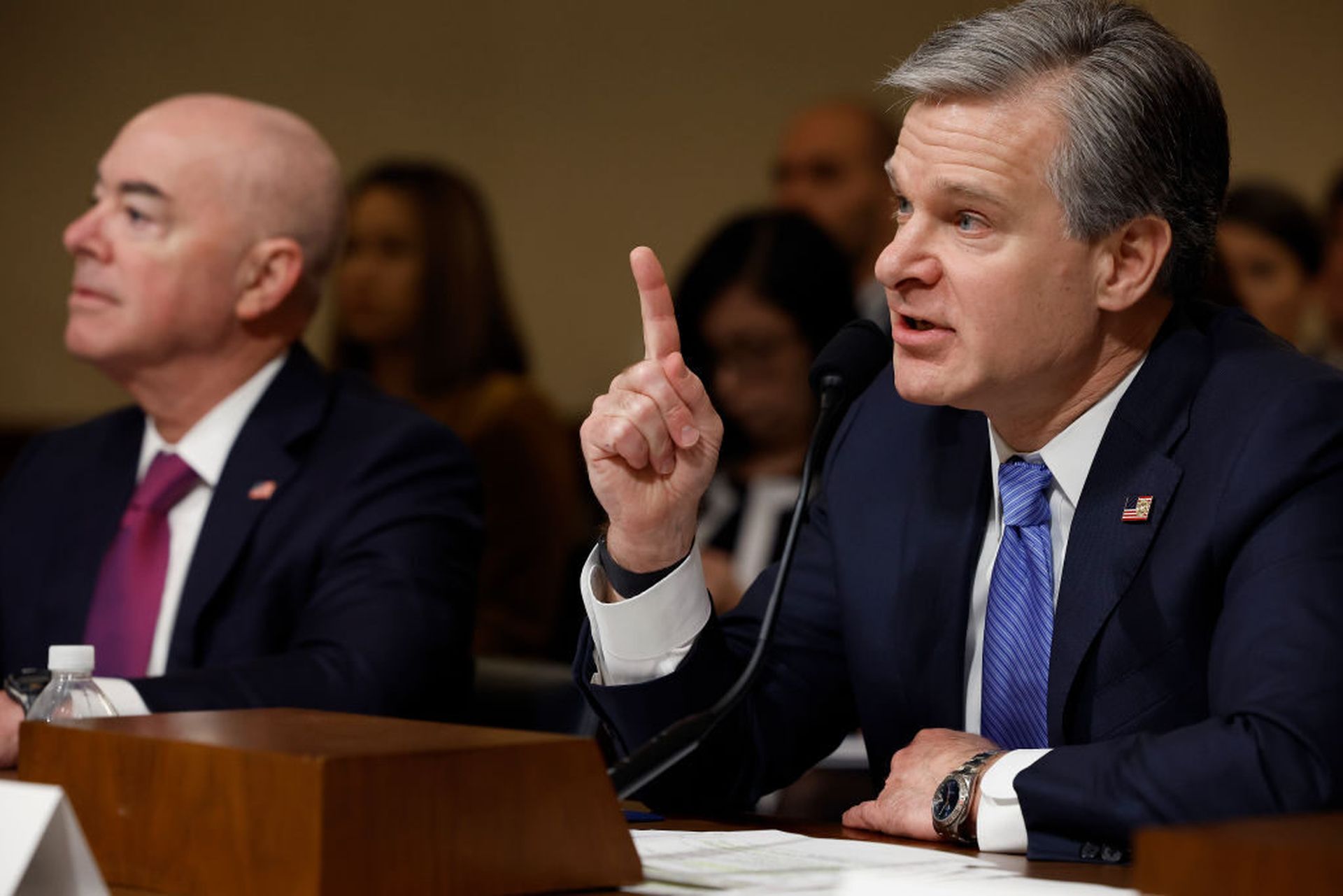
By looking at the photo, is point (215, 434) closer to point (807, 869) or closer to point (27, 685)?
point (27, 685)

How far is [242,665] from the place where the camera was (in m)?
2.54

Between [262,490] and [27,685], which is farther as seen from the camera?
[262,490]

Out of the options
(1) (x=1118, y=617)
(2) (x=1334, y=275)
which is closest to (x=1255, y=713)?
(1) (x=1118, y=617)

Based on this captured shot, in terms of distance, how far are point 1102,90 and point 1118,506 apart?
44 centimetres

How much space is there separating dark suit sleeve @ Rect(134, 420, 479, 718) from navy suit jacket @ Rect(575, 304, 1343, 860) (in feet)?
2.00

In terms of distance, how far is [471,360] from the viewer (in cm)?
506

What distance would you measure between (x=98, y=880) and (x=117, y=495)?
169cm

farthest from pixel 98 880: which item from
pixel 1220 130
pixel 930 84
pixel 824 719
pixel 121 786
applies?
pixel 1220 130

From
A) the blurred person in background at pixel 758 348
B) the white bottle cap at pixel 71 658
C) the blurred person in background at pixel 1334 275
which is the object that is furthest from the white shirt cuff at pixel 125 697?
the blurred person in background at pixel 1334 275

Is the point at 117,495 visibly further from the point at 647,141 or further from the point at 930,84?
the point at 647,141

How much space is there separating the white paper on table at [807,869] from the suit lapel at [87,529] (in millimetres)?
1403

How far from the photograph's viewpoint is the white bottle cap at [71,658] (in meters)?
2.00

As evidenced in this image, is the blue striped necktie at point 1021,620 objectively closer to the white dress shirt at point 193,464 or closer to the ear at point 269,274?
the white dress shirt at point 193,464

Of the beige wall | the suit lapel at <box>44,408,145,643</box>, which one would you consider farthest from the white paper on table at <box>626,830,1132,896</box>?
the beige wall
